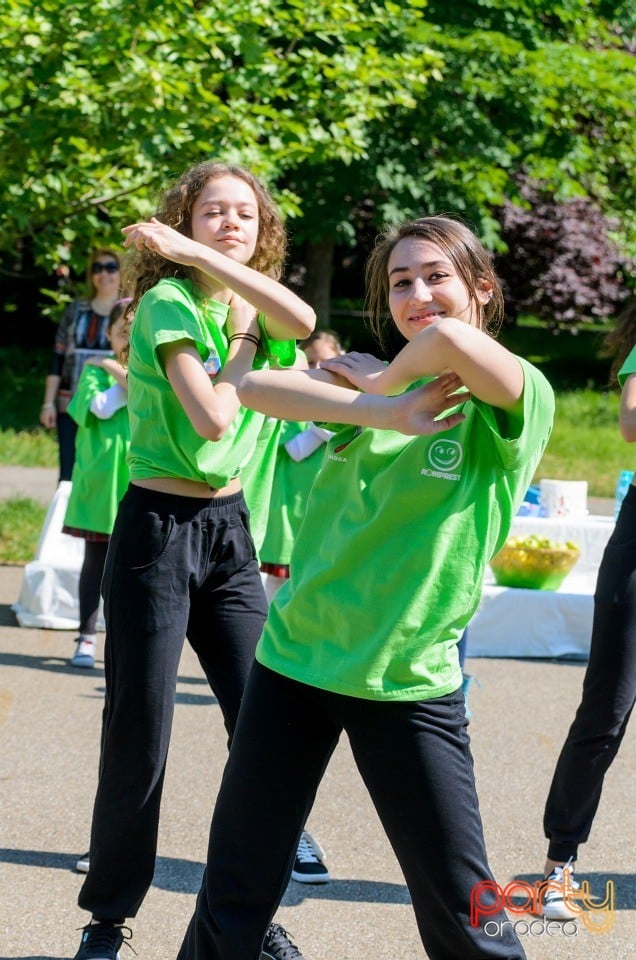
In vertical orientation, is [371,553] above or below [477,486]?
below

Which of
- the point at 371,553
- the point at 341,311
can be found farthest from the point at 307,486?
the point at 341,311

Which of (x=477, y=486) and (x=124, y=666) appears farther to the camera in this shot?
(x=124, y=666)

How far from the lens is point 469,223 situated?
299 cm

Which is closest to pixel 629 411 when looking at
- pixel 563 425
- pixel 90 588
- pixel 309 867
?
pixel 309 867

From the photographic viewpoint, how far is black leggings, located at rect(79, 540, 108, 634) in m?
6.41

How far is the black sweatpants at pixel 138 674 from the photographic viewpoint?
10.0 feet

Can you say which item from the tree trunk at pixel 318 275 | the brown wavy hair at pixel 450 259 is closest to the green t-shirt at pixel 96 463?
the brown wavy hair at pixel 450 259

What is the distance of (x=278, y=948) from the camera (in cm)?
313

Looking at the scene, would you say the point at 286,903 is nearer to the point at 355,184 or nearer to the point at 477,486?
the point at 477,486

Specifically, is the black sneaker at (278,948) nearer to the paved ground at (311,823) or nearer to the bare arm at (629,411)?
the paved ground at (311,823)

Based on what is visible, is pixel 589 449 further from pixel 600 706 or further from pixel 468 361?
pixel 468 361

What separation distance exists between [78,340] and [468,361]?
5.95 metres

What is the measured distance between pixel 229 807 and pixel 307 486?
13.3 feet

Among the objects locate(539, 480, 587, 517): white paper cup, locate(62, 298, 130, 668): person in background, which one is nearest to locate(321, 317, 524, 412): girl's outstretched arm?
locate(62, 298, 130, 668): person in background
